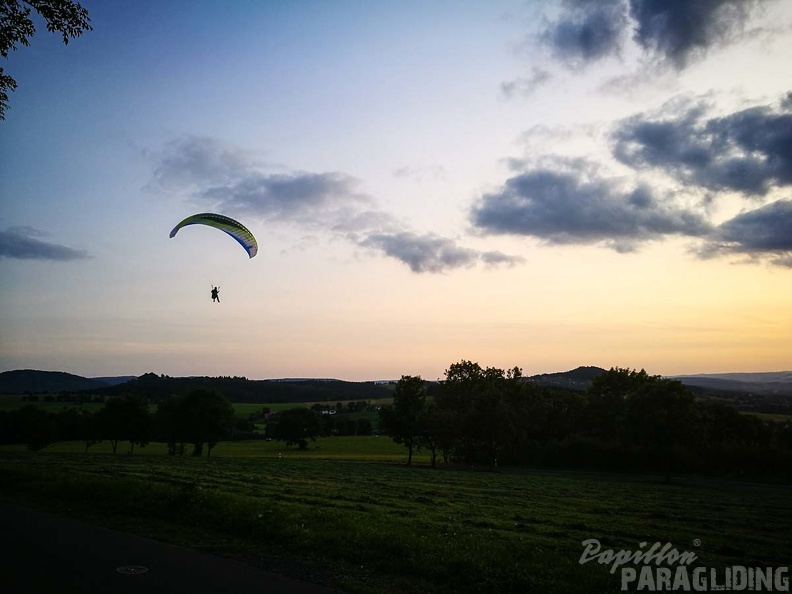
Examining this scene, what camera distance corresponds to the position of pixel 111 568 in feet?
39.2

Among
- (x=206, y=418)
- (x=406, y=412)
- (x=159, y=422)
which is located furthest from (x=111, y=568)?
(x=159, y=422)

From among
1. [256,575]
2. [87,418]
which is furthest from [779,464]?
[87,418]

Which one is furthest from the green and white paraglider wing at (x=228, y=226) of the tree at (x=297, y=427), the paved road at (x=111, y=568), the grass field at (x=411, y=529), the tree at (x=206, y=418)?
the tree at (x=297, y=427)

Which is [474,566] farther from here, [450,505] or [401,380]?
[401,380]

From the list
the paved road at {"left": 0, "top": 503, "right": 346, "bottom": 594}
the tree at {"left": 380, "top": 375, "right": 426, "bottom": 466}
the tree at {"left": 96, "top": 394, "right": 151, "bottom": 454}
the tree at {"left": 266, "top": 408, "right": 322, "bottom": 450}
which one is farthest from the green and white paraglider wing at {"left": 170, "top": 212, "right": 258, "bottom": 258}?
the tree at {"left": 266, "top": 408, "right": 322, "bottom": 450}

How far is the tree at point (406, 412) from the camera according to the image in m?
73.1

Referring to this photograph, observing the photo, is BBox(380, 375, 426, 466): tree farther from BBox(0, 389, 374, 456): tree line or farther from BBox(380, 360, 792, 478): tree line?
BBox(0, 389, 374, 456): tree line

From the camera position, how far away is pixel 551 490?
3631 cm

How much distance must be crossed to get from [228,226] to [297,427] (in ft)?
262

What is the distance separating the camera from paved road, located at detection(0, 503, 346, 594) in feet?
35.1

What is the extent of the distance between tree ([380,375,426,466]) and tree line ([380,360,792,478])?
0.15 m

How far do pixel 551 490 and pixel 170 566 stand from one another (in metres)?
30.6

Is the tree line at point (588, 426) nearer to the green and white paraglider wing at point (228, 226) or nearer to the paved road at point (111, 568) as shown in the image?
the green and white paraglider wing at point (228, 226)

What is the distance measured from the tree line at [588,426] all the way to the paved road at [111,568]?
56.1 meters
